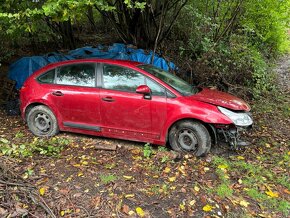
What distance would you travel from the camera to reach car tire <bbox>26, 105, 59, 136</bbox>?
629 centimetres

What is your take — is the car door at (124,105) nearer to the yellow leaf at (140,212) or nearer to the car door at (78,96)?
the car door at (78,96)

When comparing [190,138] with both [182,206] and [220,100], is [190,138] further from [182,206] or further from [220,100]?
[182,206]

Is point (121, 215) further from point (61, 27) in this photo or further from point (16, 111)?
point (61, 27)

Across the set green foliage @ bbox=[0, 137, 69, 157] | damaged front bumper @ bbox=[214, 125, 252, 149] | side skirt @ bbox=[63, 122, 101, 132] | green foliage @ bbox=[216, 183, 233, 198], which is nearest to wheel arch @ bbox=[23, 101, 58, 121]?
side skirt @ bbox=[63, 122, 101, 132]

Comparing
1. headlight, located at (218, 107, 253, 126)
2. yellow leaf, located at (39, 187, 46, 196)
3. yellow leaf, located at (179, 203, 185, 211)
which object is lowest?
yellow leaf, located at (179, 203, 185, 211)

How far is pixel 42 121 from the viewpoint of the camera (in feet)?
21.0

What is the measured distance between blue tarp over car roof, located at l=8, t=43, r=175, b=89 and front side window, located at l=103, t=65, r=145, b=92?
305 centimetres

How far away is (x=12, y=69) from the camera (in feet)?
29.6

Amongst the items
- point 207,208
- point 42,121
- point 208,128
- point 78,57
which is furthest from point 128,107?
point 78,57

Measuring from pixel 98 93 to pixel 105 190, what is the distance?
2.03m

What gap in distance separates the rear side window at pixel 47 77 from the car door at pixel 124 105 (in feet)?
3.76

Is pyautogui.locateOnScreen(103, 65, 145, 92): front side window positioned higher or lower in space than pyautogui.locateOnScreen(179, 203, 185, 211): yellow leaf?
higher

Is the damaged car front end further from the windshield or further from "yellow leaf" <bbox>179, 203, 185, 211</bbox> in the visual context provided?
"yellow leaf" <bbox>179, 203, 185, 211</bbox>

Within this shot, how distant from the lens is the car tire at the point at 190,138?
17.5ft
